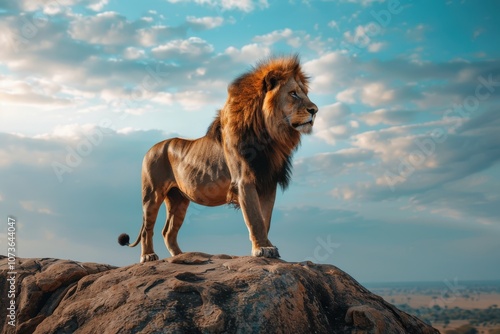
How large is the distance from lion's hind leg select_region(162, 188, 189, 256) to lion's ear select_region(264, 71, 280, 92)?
2.47 meters

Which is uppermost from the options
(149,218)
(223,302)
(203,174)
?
(203,174)

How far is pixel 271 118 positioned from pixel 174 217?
2527mm

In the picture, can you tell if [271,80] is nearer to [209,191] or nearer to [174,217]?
[209,191]

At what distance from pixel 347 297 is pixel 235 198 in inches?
84.2

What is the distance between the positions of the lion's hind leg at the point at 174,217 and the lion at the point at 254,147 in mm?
498

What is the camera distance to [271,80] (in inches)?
278

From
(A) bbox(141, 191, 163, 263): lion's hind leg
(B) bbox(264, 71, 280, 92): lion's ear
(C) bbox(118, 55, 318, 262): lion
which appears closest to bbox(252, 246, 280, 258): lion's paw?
(C) bbox(118, 55, 318, 262): lion

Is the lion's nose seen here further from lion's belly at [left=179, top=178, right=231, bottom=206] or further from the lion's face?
lion's belly at [left=179, top=178, right=231, bottom=206]

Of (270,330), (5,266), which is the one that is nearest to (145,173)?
A: (5,266)

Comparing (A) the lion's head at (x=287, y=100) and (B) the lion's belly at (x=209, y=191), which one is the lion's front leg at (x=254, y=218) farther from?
(A) the lion's head at (x=287, y=100)

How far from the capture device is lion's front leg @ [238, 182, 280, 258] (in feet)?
21.2

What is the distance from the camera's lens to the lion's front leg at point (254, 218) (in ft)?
21.2

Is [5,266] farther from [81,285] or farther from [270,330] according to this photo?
[270,330]

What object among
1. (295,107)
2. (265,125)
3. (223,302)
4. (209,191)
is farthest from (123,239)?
(223,302)
